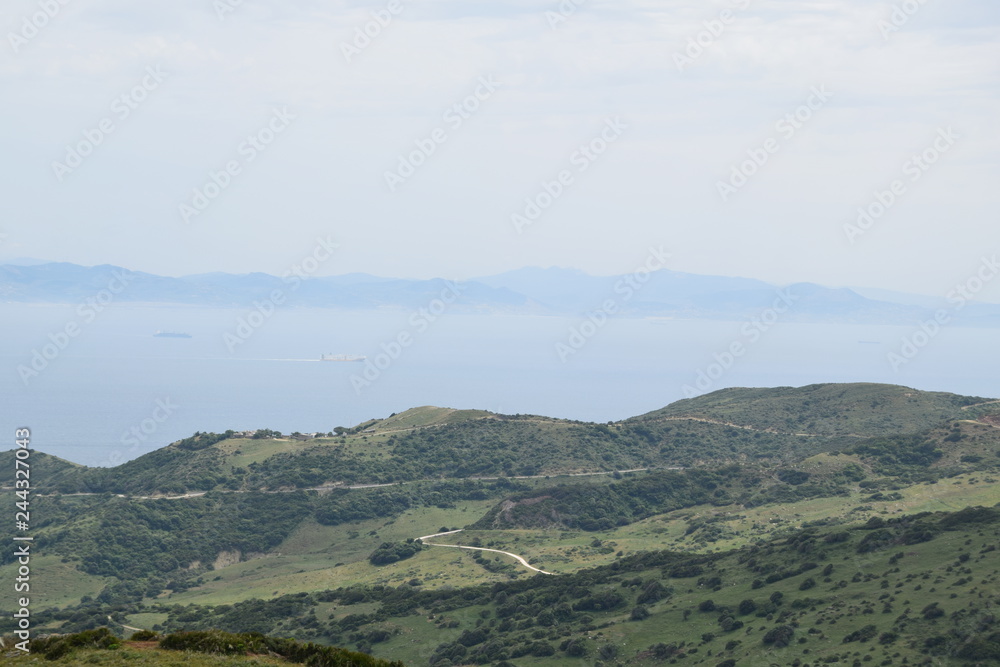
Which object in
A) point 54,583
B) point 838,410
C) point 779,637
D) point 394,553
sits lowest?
point 779,637

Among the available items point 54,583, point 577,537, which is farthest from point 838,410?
point 54,583

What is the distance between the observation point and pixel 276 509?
280ft

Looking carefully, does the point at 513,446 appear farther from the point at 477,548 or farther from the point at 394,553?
the point at 394,553

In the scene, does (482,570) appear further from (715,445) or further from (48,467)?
(48,467)

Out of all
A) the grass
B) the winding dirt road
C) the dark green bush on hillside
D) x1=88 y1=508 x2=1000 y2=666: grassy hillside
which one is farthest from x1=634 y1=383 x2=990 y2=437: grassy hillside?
the grass

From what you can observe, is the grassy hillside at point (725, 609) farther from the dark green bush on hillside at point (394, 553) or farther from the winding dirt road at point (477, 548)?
the dark green bush on hillside at point (394, 553)

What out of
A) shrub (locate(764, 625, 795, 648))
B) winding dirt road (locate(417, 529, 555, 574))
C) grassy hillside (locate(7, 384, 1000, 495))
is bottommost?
shrub (locate(764, 625, 795, 648))

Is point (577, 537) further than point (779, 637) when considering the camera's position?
Yes

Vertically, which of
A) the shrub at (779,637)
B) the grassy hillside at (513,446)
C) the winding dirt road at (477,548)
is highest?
the grassy hillside at (513,446)

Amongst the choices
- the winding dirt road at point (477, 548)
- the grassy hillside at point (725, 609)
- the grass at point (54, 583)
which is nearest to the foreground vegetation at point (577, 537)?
the grassy hillside at point (725, 609)

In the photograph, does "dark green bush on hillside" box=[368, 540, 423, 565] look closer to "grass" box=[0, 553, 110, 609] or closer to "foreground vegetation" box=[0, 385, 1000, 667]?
"foreground vegetation" box=[0, 385, 1000, 667]

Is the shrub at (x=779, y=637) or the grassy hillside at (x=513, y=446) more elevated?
the grassy hillside at (x=513, y=446)

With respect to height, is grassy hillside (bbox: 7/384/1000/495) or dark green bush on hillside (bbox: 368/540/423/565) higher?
grassy hillside (bbox: 7/384/1000/495)

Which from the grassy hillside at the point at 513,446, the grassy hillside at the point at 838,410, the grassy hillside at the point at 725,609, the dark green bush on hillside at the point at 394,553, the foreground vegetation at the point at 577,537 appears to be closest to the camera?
the grassy hillside at the point at 725,609
